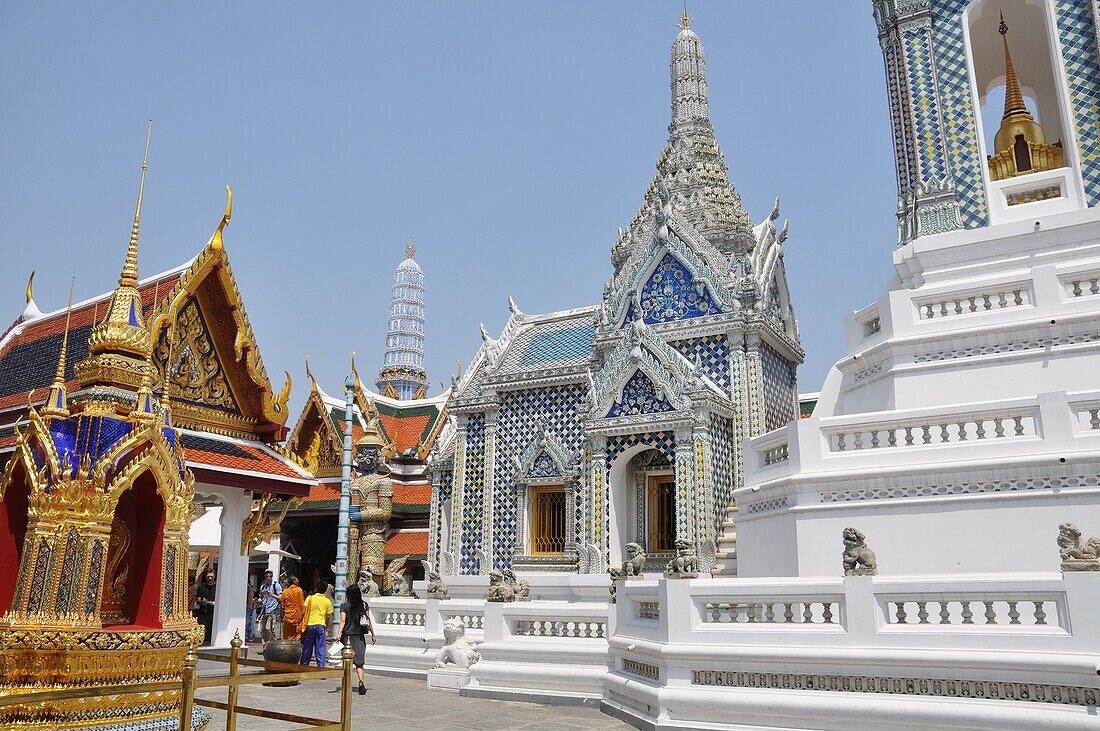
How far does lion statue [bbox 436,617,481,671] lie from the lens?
35.8ft

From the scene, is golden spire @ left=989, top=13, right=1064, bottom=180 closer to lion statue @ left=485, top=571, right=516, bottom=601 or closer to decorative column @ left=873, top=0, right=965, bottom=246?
decorative column @ left=873, top=0, right=965, bottom=246

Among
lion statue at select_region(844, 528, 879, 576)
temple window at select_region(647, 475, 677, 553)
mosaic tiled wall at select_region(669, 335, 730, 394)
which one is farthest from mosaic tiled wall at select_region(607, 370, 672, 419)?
lion statue at select_region(844, 528, 879, 576)

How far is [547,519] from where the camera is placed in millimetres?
19469

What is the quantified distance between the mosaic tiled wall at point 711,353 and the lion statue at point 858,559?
1012 centimetres

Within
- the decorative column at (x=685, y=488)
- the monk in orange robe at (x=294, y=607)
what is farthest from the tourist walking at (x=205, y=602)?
the decorative column at (x=685, y=488)

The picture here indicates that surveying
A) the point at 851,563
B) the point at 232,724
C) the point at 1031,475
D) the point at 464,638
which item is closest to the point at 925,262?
the point at 1031,475

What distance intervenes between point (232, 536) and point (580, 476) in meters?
7.86

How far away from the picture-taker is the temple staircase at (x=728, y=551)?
1259 centimetres

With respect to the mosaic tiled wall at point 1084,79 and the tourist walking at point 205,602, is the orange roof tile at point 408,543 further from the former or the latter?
the mosaic tiled wall at point 1084,79

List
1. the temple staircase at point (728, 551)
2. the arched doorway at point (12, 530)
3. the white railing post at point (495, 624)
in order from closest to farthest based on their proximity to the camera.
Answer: the arched doorway at point (12, 530) → the white railing post at point (495, 624) → the temple staircase at point (728, 551)

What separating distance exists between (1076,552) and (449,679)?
7279mm

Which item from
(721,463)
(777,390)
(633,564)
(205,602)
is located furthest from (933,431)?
(205,602)

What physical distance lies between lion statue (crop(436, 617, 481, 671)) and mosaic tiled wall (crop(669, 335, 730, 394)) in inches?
329

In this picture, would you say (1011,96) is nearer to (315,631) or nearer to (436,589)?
(436,589)
